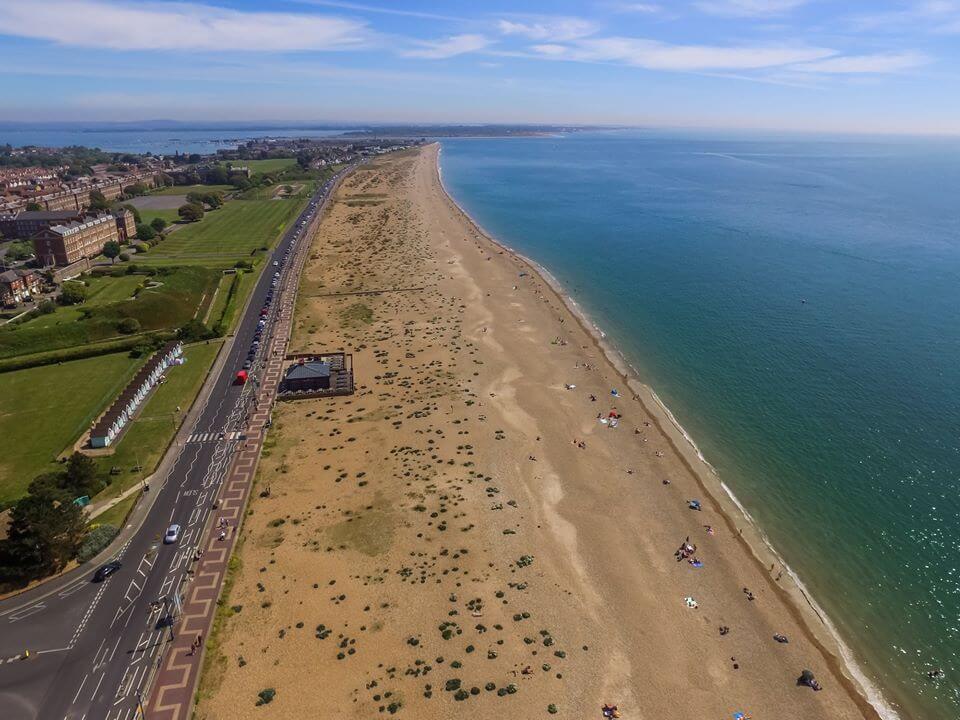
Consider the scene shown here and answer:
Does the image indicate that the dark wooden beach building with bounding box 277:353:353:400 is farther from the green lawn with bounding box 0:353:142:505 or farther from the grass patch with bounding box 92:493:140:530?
the grass patch with bounding box 92:493:140:530

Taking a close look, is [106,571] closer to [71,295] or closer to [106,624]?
[106,624]

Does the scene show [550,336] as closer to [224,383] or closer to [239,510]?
[224,383]

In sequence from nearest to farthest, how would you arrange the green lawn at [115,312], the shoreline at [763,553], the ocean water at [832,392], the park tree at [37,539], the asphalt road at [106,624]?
the asphalt road at [106,624], the shoreline at [763,553], the park tree at [37,539], the ocean water at [832,392], the green lawn at [115,312]

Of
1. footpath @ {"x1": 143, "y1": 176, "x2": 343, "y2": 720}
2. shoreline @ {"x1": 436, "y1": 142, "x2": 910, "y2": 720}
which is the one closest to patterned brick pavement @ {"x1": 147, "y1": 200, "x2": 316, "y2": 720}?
footpath @ {"x1": 143, "y1": 176, "x2": 343, "y2": 720}

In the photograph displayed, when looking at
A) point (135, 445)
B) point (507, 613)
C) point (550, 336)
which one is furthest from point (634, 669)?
point (550, 336)

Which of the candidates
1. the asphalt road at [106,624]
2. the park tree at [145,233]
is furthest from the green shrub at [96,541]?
the park tree at [145,233]

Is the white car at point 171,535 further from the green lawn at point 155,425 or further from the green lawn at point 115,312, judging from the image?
the green lawn at point 115,312

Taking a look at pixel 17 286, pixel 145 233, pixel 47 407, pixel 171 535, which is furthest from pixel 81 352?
pixel 145 233
